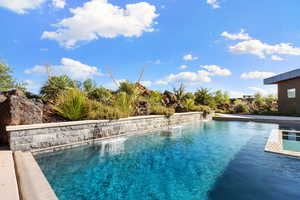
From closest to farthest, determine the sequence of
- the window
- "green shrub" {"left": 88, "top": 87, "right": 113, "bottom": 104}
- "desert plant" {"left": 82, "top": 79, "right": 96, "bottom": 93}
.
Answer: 1. "green shrub" {"left": 88, "top": 87, "right": 113, "bottom": 104}
2. "desert plant" {"left": 82, "top": 79, "right": 96, "bottom": 93}
3. the window

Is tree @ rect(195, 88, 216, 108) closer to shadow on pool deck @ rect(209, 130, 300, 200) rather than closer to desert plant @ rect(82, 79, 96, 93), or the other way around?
desert plant @ rect(82, 79, 96, 93)

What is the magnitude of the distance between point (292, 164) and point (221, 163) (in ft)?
4.75

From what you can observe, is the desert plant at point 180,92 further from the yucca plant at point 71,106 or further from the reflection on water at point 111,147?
the yucca plant at point 71,106

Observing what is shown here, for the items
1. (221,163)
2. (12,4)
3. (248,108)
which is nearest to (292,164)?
(221,163)

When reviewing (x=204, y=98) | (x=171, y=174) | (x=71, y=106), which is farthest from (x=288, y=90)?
(x=71, y=106)

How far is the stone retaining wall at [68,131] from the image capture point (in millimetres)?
3532

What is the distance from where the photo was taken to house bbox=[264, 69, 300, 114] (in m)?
13.1

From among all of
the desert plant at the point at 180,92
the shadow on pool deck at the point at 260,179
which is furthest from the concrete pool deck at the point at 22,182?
the desert plant at the point at 180,92

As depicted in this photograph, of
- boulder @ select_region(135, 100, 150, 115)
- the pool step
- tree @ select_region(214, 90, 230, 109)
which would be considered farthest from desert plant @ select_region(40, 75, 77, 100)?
tree @ select_region(214, 90, 230, 109)

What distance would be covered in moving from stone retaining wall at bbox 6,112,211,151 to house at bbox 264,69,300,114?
13.8m

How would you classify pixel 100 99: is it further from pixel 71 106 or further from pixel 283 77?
pixel 283 77

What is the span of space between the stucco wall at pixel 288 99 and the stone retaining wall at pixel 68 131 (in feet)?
46.5

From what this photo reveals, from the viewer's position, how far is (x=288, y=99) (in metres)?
13.9

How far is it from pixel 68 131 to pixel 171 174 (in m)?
3.27
